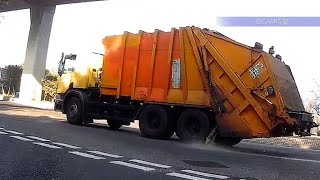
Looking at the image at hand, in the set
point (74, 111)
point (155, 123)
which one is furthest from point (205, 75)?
point (74, 111)

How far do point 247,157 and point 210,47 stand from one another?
385 centimetres

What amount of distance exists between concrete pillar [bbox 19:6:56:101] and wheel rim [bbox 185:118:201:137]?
3124cm

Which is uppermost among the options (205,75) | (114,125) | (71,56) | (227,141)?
(71,56)

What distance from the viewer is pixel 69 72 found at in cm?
1833

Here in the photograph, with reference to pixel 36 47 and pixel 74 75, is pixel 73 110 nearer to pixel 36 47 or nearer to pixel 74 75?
pixel 74 75

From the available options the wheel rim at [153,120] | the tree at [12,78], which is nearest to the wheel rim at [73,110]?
the wheel rim at [153,120]

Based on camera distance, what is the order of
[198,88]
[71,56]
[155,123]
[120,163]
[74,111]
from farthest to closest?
[71,56] < [74,111] < [155,123] < [198,88] < [120,163]

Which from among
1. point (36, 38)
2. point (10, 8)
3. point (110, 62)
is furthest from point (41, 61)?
point (110, 62)

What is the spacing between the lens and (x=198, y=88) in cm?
1309

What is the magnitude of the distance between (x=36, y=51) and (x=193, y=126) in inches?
1248

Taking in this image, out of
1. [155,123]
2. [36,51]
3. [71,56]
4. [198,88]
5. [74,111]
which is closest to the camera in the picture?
[198,88]

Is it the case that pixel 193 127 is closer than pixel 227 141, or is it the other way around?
pixel 193 127

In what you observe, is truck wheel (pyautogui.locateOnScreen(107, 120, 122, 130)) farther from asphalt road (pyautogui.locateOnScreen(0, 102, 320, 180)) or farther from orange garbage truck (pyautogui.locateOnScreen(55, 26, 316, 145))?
asphalt road (pyautogui.locateOnScreen(0, 102, 320, 180))

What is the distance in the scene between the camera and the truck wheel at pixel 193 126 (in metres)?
12.6
